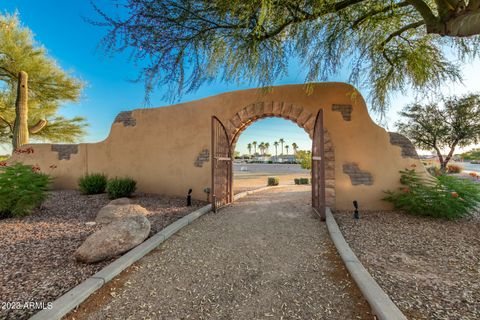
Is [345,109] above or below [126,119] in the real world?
below

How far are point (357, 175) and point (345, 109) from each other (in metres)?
1.73

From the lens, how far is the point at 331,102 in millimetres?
5551

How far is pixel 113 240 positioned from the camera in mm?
2721

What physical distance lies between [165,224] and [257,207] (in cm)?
263

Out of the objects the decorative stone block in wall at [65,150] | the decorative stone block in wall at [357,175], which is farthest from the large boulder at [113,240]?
the decorative stone block in wall at [65,150]

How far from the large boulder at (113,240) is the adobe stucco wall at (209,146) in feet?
11.0

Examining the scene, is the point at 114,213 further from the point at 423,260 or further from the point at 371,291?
the point at 423,260

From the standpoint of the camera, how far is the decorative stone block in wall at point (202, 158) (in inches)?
253

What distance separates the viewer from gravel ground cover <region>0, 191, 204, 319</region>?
1972 millimetres

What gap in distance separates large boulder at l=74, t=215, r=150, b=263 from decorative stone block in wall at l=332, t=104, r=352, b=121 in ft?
16.9

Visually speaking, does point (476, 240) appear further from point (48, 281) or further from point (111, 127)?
point (111, 127)

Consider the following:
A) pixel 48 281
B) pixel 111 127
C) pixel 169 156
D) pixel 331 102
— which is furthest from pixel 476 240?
pixel 111 127

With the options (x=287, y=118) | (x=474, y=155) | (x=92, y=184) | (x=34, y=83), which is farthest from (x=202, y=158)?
(x=474, y=155)

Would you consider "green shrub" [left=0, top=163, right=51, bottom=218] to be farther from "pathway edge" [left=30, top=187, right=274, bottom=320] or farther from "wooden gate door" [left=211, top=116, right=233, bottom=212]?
"wooden gate door" [left=211, top=116, right=233, bottom=212]
